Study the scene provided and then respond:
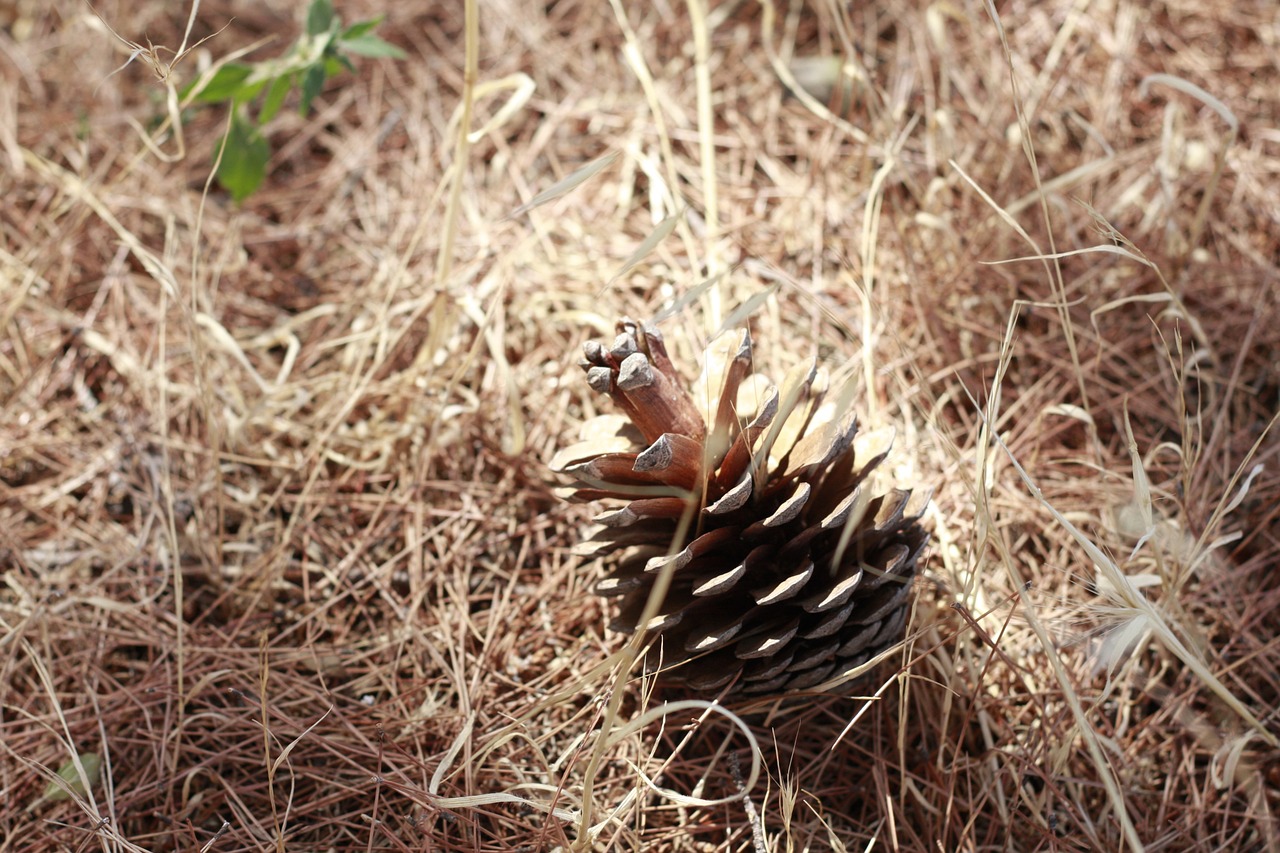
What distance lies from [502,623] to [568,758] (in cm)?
21

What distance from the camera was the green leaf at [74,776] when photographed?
112 centimetres

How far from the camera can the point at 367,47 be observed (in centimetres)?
136

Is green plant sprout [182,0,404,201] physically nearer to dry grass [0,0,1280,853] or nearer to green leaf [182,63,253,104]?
green leaf [182,63,253,104]

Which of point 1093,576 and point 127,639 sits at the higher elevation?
point 127,639

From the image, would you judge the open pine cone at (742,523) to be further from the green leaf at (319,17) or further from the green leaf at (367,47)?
the green leaf at (319,17)

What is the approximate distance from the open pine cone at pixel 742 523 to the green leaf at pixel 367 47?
605 millimetres

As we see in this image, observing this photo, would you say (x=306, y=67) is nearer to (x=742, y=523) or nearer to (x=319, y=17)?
(x=319, y=17)

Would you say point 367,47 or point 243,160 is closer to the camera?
point 367,47

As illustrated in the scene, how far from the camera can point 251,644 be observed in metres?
1.25

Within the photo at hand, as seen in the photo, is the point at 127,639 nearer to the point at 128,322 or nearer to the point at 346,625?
the point at 346,625

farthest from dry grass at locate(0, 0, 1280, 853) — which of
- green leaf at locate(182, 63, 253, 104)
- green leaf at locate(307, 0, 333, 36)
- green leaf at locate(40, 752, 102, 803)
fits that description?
green leaf at locate(307, 0, 333, 36)

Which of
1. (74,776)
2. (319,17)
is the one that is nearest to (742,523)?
(74,776)

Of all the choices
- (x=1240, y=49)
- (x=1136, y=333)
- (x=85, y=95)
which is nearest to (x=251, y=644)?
(x=85, y=95)

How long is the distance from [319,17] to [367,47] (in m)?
0.09
